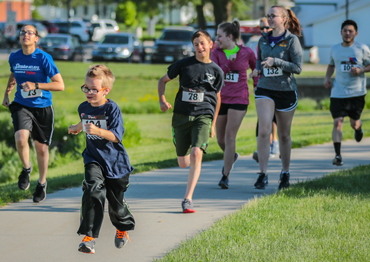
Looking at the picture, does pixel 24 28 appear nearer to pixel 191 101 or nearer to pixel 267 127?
pixel 191 101

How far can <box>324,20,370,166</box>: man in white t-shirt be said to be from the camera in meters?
8.36

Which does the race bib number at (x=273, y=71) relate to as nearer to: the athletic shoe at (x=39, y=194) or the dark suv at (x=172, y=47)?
the athletic shoe at (x=39, y=194)

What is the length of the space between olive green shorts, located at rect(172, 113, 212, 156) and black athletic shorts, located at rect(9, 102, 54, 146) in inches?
58.6

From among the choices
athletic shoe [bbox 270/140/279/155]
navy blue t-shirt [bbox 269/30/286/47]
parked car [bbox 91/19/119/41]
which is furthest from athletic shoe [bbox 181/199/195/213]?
parked car [bbox 91/19/119/41]

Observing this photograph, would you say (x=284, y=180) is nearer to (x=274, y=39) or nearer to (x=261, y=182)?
(x=261, y=182)

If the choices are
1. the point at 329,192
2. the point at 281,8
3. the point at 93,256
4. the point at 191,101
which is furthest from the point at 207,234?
the point at 281,8

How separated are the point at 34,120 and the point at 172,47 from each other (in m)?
25.8

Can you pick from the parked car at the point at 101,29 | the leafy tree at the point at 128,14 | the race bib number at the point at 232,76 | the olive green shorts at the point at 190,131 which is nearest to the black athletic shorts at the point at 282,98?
the race bib number at the point at 232,76

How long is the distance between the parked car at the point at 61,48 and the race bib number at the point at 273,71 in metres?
28.1

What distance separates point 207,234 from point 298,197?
1.68 meters

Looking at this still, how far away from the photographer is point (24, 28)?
244 inches

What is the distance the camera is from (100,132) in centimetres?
415

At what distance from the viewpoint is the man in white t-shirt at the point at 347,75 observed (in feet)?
27.4

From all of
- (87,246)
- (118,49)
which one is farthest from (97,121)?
(118,49)
